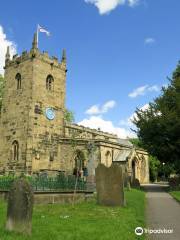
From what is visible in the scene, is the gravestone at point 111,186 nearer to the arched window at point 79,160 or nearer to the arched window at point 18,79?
the arched window at point 79,160

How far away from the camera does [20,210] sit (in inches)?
348

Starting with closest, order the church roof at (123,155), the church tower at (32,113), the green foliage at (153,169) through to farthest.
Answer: the church tower at (32,113) < the church roof at (123,155) < the green foliage at (153,169)

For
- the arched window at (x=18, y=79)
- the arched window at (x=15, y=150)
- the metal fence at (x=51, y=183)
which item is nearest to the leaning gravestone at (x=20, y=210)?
the metal fence at (x=51, y=183)

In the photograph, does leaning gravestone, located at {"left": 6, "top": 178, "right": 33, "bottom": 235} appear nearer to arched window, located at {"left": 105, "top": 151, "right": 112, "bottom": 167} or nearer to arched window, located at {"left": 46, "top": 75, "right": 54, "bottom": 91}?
arched window, located at {"left": 46, "top": 75, "right": 54, "bottom": 91}

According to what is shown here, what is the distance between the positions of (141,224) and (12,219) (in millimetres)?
4300

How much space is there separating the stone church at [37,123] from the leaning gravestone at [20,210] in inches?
970

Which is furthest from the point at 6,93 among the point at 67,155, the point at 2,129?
the point at 67,155

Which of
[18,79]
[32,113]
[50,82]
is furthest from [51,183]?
[18,79]

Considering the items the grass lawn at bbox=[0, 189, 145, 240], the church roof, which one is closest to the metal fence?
the grass lawn at bbox=[0, 189, 145, 240]

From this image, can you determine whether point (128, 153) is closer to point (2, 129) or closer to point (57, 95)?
point (57, 95)

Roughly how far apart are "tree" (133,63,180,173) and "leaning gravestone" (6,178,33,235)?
23.4 meters

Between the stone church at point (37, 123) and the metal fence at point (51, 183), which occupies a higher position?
the stone church at point (37, 123)

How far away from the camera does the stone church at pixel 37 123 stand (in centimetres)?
3516

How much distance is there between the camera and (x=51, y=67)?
3881cm
